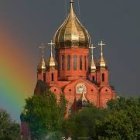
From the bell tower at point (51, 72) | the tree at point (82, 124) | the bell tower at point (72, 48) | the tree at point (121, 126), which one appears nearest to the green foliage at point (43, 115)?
the tree at point (82, 124)

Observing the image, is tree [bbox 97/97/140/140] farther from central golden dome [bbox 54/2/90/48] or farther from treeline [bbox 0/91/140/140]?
central golden dome [bbox 54/2/90/48]

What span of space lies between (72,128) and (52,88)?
24.3m

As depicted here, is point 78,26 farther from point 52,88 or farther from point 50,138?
point 50,138

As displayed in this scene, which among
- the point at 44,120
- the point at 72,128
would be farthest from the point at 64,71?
the point at 72,128

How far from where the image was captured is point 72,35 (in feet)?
448

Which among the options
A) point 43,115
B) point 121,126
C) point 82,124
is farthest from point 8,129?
point 43,115

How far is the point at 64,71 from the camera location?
452 ft

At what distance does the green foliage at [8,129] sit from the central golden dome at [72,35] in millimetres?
33687

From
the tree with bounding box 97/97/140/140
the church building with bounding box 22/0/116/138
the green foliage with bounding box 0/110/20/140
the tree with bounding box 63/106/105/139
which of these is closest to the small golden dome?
the church building with bounding box 22/0/116/138

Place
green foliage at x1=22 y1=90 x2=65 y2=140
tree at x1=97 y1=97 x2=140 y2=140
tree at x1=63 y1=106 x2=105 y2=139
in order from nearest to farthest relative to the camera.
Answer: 1. tree at x1=97 y1=97 x2=140 y2=140
2. tree at x1=63 y1=106 x2=105 y2=139
3. green foliage at x1=22 y1=90 x2=65 y2=140

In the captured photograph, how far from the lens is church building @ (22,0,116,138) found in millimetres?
135500

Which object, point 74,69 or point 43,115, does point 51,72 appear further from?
point 43,115

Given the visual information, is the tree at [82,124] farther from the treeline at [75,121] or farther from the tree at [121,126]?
the tree at [121,126]

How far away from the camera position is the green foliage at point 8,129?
99188 mm
